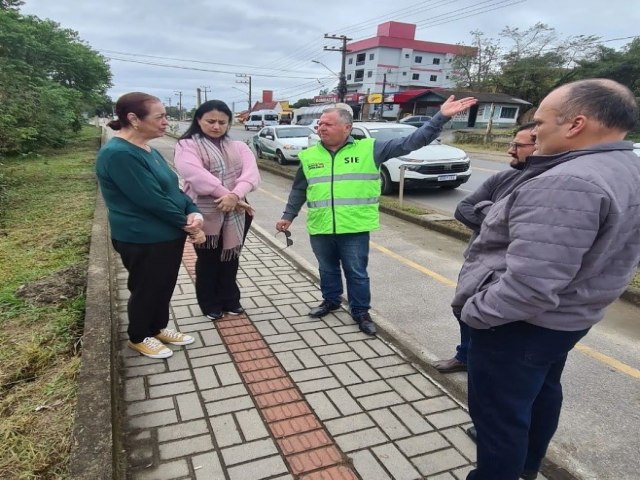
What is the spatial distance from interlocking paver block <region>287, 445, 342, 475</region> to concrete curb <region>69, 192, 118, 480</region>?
2.73 feet

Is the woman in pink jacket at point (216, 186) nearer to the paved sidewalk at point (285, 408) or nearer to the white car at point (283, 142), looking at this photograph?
the paved sidewalk at point (285, 408)

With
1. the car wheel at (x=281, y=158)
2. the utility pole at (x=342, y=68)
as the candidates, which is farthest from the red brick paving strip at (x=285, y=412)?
the utility pole at (x=342, y=68)

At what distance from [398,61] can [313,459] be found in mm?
69185

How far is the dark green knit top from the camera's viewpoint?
249 centimetres

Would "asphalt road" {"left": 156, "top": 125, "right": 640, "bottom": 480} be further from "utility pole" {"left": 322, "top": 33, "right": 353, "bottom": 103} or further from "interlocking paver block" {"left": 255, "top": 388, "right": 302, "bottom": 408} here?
"utility pole" {"left": 322, "top": 33, "right": 353, "bottom": 103}

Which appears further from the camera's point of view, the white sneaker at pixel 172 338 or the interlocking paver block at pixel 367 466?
the white sneaker at pixel 172 338

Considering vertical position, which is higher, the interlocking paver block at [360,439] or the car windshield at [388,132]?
the car windshield at [388,132]

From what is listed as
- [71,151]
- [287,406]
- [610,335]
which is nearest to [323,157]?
[287,406]

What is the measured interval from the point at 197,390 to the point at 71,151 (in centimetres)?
1809

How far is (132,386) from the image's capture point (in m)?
2.73

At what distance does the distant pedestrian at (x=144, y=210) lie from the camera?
2521 mm

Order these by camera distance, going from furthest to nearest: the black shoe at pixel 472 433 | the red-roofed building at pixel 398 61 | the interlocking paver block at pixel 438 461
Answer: the red-roofed building at pixel 398 61 < the black shoe at pixel 472 433 < the interlocking paver block at pixel 438 461

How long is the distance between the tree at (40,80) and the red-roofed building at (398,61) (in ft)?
138

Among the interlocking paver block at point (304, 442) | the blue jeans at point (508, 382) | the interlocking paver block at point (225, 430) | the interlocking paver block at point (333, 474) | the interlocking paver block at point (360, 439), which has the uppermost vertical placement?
the blue jeans at point (508, 382)
